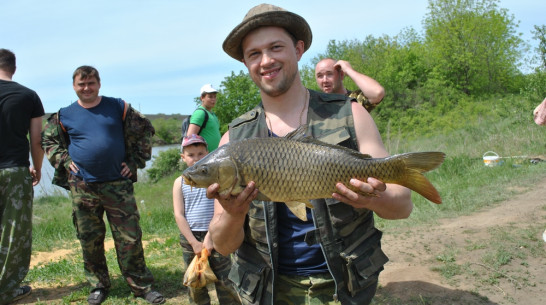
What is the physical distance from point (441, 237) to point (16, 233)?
5710mm

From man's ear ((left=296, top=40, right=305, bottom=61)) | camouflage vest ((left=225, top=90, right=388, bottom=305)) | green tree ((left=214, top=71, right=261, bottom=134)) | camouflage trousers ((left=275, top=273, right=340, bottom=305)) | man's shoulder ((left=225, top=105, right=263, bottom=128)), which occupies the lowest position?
camouflage trousers ((left=275, top=273, right=340, bottom=305))

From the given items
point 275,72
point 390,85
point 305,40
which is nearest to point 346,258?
point 275,72

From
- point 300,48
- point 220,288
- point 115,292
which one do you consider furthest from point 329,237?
point 115,292

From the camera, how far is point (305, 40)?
2754mm

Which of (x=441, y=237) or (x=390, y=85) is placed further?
(x=390, y=85)

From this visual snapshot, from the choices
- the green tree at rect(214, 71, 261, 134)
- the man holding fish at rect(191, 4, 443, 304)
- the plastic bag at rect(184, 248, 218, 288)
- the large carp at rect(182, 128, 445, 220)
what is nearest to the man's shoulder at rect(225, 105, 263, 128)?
the man holding fish at rect(191, 4, 443, 304)

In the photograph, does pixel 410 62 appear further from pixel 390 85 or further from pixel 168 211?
pixel 168 211

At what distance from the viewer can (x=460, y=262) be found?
5.39m

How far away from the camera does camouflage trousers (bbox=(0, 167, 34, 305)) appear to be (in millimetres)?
5359

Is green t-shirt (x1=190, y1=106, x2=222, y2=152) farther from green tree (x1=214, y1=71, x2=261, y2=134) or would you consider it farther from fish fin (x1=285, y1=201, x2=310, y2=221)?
green tree (x1=214, y1=71, x2=261, y2=134)

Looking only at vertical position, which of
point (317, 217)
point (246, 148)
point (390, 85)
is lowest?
point (317, 217)

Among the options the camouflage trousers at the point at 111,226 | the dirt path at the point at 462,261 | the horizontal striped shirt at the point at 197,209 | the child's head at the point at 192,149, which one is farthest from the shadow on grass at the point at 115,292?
the dirt path at the point at 462,261

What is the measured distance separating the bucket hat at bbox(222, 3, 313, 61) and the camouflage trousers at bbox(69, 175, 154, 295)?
3.41m

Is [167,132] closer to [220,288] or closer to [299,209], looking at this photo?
[220,288]
